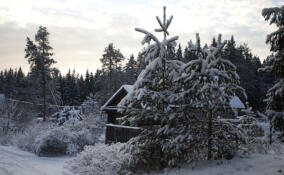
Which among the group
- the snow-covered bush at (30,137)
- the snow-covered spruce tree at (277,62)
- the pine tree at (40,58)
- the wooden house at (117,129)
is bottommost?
the snow-covered bush at (30,137)

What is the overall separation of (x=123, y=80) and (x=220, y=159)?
41.0 metres

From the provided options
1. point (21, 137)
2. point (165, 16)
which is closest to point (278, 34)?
point (165, 16)

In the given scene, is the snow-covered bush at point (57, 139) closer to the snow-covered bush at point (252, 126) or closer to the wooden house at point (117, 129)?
the wooden house at point (117, 129)

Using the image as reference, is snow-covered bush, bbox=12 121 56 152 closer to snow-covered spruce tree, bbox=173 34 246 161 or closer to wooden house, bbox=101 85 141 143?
wooden house, bbox=101 85 141 143

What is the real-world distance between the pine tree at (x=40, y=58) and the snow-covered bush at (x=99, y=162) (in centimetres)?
2818

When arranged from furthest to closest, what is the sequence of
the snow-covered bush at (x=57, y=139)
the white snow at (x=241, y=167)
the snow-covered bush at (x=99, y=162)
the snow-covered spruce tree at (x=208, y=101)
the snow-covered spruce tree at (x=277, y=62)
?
the snow-covered bush at (x=57, y=139), the snow-covered bush at (x=99, y=162), the snow-covered spruce tree at (x=208, y=101), the white snow at (x=241, y=167), the snow-covered spruce tree at (x=277, y=62)

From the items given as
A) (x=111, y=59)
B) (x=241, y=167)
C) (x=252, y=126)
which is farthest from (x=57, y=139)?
(x=111, y=59)

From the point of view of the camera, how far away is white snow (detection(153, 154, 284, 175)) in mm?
6844

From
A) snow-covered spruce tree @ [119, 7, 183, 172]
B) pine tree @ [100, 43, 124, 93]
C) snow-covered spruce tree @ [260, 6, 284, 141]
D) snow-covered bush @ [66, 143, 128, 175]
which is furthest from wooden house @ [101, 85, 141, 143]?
pine tree @ [100, 43, 124, 93]

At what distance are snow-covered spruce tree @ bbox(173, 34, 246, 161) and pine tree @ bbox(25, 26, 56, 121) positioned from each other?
108 ft

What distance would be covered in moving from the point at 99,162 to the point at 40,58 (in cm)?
3154

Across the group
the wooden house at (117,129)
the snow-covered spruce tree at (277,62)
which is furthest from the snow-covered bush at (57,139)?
the snow-covered spruce tree at (277,62)

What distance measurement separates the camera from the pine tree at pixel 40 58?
38188 millimetres

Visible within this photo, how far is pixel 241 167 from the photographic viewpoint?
7258 mm
